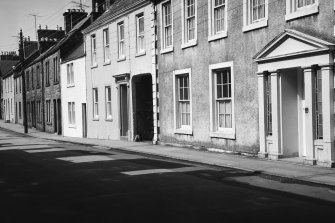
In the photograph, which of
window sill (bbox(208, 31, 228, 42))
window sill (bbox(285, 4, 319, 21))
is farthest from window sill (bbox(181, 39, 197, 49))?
window sill (bbox(285, 4, 319, 21))

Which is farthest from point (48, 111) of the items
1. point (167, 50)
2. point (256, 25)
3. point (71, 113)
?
point (256, 25)

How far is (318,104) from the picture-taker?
1228 cm

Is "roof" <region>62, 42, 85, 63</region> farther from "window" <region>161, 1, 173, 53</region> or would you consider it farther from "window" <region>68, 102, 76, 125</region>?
"window" <region>161, 1, 173, 53</region>

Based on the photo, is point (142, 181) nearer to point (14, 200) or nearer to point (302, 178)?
point (14, 200)

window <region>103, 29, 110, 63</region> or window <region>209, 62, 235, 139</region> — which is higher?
window <region>103, 29, 110, 63</region>

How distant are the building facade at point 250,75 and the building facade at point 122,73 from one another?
229 centimetres

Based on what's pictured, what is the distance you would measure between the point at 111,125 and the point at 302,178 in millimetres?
17614

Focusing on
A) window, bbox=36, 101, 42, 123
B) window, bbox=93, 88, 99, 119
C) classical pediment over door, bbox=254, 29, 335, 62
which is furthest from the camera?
window, bbox=36, 101, 42, 123

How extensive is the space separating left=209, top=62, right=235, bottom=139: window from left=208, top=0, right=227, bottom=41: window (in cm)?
118

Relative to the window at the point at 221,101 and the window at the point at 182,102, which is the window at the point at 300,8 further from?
the window at the point at 182,102

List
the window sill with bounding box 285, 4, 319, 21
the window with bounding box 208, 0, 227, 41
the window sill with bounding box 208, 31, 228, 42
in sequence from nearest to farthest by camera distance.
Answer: the window sill with bounding box 285, 4, 319, 21, the window sill with bounding box 208, 31, 228, 42, the window with bounding box 208, 0, 227, 41

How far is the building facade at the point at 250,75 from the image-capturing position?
12.1m

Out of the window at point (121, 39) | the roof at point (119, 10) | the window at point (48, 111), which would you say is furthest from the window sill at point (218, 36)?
the window at point (48, 111)

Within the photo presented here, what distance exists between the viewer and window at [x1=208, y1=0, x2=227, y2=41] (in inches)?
A: 635
